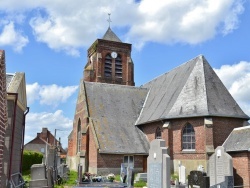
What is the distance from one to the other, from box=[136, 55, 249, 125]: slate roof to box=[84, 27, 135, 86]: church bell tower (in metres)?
10.4

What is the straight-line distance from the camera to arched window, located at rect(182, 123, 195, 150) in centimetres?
2312

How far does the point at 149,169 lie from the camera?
13.1 m

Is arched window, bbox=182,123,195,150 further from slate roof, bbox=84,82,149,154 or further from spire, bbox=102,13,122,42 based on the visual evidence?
spire, bbox=102,13,122,42

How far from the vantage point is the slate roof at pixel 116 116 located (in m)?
24.9

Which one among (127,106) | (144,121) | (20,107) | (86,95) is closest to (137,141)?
(144,121)

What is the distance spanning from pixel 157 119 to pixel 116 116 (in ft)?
14.9

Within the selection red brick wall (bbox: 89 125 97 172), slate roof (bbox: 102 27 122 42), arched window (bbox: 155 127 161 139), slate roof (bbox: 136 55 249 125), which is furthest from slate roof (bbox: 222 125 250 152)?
slate roof (bbox: 102 27 122 42)

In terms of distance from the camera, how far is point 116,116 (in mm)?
28016

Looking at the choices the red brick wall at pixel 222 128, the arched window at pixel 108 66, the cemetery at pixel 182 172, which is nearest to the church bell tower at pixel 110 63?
the arched window at pixel 108 66

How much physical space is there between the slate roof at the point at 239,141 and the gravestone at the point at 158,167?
7.25 m

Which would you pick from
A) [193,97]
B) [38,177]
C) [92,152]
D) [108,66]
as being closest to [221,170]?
[38,177]

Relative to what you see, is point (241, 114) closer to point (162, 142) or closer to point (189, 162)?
point (189, 162)

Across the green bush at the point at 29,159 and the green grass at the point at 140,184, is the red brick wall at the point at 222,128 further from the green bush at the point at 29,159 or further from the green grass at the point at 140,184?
the green bush at the point at 29,159

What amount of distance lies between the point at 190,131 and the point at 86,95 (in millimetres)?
10688
